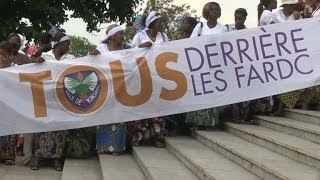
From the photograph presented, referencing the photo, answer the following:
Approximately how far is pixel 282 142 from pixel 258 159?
538 millimetres

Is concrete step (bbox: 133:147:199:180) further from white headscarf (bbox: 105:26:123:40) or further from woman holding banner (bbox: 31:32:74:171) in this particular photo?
white headscarf (bbox: 105:26:123:40)

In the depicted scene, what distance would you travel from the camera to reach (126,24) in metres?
22.3

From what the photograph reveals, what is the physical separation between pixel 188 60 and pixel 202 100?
1.84 ft

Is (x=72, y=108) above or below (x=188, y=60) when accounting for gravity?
below

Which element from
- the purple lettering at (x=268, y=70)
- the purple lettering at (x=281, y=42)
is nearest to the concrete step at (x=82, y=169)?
the purple lettering at (x=268, y=70)

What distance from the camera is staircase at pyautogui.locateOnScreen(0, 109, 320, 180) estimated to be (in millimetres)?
5230

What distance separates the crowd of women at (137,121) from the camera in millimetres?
7070

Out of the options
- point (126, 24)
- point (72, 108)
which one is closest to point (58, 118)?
point (72, 108)

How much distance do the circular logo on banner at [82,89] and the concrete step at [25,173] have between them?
0.81 meters

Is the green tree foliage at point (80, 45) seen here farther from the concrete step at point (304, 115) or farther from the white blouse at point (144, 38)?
the concrete step at point (304, 115)

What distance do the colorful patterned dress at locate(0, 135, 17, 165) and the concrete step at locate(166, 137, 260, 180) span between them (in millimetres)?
2045

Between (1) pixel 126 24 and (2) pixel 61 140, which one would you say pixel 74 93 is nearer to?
(2) pixel 61 140

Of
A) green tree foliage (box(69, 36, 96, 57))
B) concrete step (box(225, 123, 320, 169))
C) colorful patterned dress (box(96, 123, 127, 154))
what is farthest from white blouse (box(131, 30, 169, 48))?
green tree foliage (box(69, 36, 96, 57))

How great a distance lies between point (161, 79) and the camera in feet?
23.2
